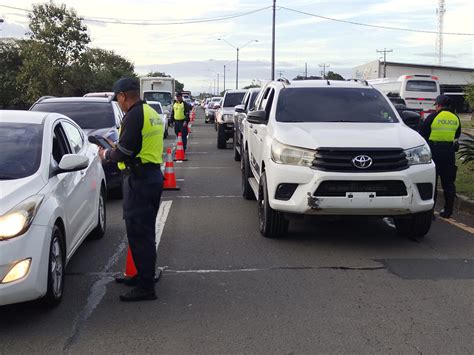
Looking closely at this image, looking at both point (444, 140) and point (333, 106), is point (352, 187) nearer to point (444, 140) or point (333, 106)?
point (333, 106)

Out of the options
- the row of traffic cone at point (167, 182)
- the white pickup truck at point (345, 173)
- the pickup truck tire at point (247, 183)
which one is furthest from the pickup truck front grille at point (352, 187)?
the pickup truck tire at point (247, 183)

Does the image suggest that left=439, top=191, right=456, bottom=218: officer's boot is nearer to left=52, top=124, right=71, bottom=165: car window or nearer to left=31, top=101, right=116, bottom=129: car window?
left=52, top=124, right=71, bottom=165: car window

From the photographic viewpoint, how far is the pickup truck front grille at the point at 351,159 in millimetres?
6168

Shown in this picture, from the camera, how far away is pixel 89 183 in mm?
6305

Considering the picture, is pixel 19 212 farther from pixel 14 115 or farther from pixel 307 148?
pixel 307 148

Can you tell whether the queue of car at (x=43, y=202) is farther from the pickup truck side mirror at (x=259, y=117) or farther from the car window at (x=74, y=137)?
the pickup truck side mirror at (x=259, y=117)

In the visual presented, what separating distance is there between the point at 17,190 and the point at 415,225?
459 centimetres

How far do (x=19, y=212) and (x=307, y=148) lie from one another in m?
3.29

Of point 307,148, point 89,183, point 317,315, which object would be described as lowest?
point 317,315

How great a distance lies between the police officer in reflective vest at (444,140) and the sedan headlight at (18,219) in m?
5.82

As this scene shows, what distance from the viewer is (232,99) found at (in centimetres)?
2164

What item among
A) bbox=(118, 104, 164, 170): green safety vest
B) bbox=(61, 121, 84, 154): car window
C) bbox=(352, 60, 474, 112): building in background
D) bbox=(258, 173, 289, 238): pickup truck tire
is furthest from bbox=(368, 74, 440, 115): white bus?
bbox=(118, 104, 164, 170): green safety vest

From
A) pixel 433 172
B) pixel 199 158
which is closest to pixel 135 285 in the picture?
pixel 433 172

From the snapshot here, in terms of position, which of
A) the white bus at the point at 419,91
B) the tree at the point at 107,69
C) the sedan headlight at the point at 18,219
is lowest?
the sedan headlight at the point at 18,219
